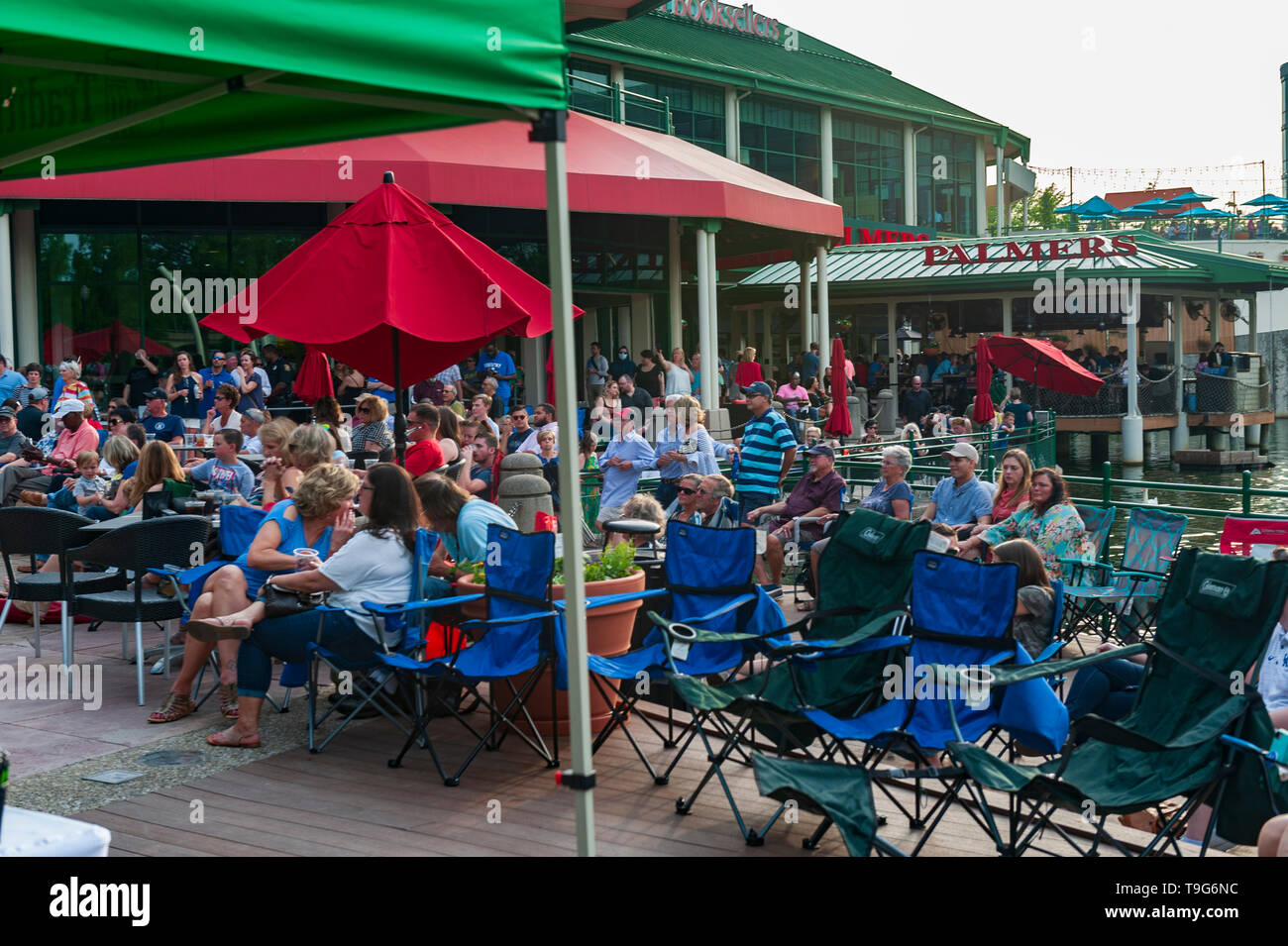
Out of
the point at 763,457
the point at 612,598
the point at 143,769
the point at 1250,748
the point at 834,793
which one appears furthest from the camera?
the point at 763,457

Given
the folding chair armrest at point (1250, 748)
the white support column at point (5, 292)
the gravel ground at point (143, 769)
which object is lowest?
the gravel ground at point (143, 769)

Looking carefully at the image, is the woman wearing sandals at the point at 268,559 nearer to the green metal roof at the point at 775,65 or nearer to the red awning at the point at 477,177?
the red awning at the point at 477,177

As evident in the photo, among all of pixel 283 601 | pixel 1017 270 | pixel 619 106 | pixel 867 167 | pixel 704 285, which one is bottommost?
pixel 283 601

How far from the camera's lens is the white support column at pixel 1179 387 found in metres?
32.6

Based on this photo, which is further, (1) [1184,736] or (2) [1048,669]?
(2) [1048,669]

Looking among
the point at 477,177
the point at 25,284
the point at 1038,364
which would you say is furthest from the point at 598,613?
the point at 1038,364

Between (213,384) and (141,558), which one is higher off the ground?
(213,384)

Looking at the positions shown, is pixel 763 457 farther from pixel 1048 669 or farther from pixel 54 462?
pixel 54 462

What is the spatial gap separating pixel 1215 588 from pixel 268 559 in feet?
14.5

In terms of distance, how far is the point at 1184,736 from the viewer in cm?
440

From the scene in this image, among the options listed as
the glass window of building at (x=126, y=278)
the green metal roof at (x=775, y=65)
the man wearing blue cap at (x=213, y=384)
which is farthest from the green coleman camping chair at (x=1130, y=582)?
the green metal roof at (x=775, y=65)

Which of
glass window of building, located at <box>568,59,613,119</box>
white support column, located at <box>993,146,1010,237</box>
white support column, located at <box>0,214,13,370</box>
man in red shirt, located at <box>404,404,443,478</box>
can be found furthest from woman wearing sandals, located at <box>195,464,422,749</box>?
white support column, located at <box>993,146,1010,237</box>

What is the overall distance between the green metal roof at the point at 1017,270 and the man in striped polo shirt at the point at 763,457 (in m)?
24.2
